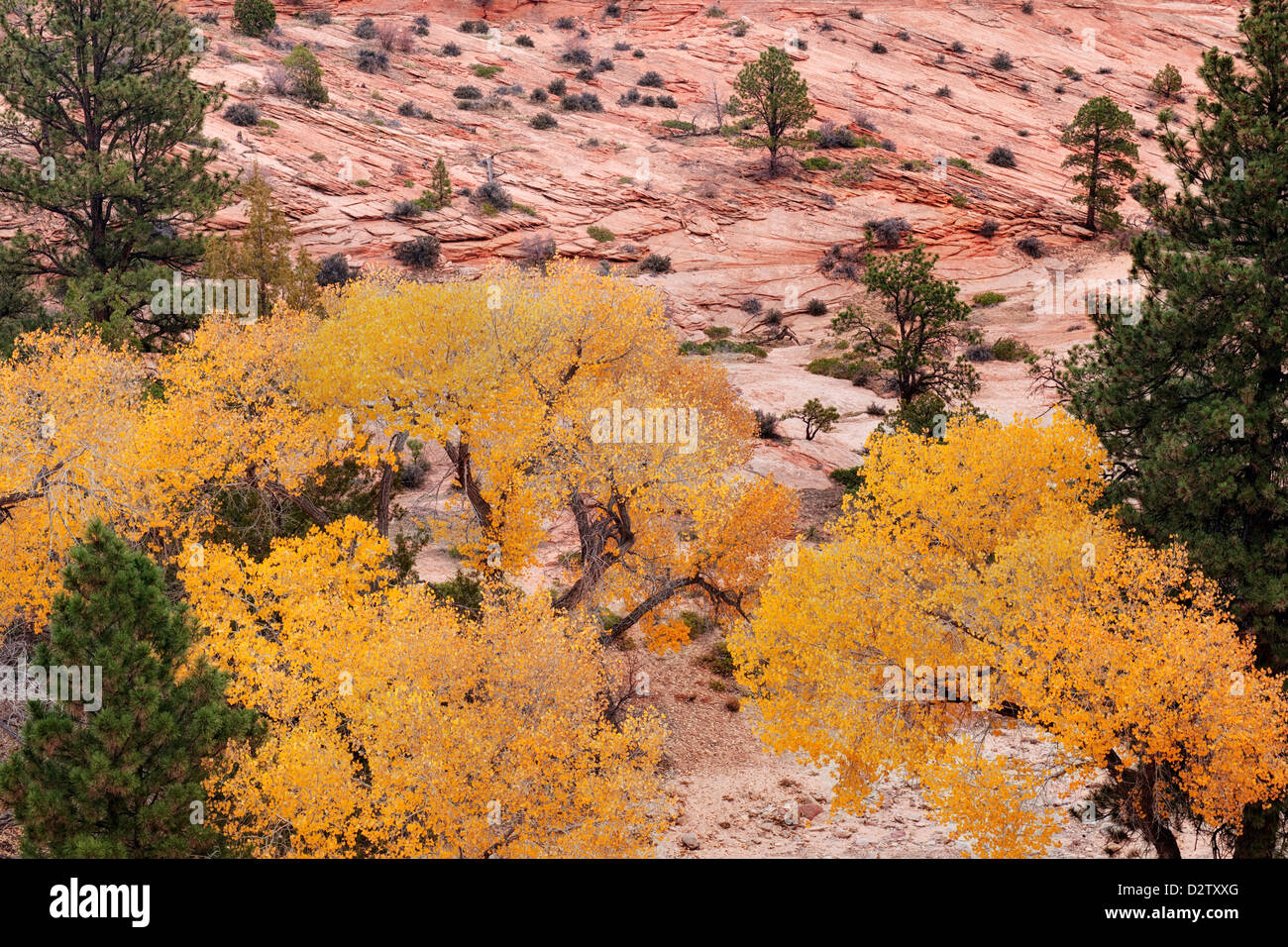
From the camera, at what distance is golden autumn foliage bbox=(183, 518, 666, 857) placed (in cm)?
1759

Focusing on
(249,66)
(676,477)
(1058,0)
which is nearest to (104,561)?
(676,477)

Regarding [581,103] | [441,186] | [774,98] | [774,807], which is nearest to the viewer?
[774,807]

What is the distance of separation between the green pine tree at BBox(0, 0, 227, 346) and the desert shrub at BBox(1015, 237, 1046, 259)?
52036mm

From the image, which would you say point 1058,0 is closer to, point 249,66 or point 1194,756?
point 249,66

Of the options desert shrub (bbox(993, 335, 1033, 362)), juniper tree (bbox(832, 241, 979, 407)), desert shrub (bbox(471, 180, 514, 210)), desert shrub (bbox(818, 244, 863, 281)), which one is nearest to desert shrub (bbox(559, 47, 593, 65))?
desert shrub (bbox(471, 180, 514, 210))

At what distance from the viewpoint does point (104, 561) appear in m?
16.7

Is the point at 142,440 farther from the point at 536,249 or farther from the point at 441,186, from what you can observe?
the point at 441,186

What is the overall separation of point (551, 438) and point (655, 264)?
35930 millimetres

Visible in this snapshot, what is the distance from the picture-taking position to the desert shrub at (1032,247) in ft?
216

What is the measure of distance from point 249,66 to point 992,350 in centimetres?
5293

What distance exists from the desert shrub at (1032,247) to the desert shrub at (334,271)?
45773 mm

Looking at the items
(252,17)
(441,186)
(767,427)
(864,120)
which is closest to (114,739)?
(767,427)

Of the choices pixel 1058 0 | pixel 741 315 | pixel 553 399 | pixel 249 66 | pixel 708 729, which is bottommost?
pixel 708 729

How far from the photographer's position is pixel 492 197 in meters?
61.0
